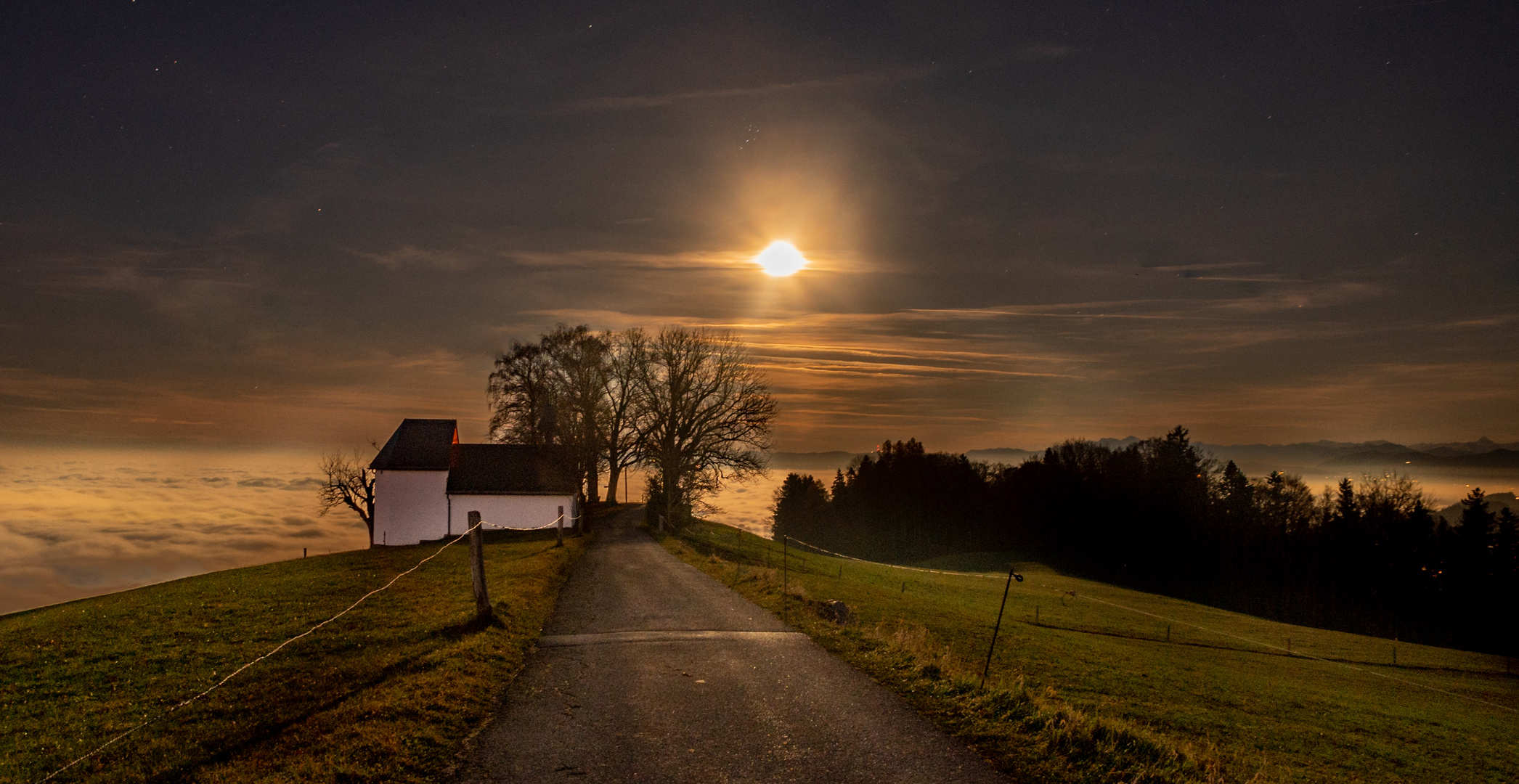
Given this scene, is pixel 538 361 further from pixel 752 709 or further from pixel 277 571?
pixel 752 709

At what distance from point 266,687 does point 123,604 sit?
60.7 feet

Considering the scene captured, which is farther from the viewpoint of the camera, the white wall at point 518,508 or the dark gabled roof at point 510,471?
the dark gabled roof at point 510,471

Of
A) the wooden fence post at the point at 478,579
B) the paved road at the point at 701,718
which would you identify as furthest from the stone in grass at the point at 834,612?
the wooden fence post at the point at 478,579

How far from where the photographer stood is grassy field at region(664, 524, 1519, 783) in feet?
27.1

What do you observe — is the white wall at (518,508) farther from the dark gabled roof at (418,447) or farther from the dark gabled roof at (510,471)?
the dark gabled roof at (418,447)

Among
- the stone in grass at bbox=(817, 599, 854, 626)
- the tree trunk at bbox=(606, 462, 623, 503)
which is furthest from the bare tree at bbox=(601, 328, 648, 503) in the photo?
the stone in grass at bbox=(817, 599, 854, 626)

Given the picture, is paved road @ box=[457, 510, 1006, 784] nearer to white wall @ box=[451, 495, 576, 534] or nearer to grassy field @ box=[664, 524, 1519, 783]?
grassy field @ box=[664, 524, 1519, 783]

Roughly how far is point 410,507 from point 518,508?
7.49 metres

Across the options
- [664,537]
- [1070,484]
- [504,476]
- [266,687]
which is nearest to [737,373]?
[664,537]

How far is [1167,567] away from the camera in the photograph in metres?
78.1

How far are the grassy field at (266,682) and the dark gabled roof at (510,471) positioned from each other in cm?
3075

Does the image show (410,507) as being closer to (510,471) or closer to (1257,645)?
(510,471)

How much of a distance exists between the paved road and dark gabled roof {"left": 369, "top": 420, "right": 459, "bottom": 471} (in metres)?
43.2

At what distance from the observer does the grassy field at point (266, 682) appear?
7363 millimetres
